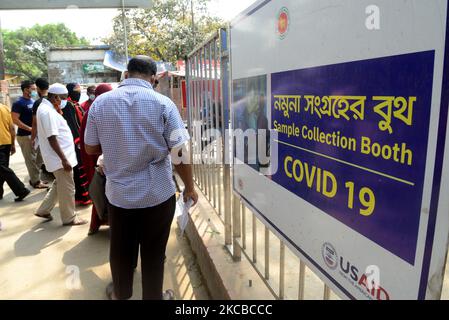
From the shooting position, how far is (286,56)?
140 centimetres

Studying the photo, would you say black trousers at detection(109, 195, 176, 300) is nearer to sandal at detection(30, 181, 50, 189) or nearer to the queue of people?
the queue of people

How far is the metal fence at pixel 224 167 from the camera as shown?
2240 millimetres

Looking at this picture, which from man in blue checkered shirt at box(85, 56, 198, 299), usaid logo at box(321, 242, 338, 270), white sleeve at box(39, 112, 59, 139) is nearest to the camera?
usaid logo at box(321, 242, 338, 270)

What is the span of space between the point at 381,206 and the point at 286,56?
727 mm

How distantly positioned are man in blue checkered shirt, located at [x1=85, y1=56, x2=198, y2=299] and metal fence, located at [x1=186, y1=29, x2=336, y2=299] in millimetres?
477

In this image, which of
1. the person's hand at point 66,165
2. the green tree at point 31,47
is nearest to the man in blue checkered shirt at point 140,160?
the person's hand at point 66,165

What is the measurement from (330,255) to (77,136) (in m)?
3.97

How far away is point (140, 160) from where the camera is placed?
74.5 inches

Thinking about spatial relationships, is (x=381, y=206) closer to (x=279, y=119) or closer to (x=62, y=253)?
(x=279, y=119)

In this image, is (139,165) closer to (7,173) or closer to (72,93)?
(72,93)

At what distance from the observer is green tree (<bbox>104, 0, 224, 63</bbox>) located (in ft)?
56.3

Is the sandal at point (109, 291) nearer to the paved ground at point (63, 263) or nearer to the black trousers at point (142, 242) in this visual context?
the paved ground at point (63, 263)

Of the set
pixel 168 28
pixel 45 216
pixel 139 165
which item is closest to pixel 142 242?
pixel 139 165

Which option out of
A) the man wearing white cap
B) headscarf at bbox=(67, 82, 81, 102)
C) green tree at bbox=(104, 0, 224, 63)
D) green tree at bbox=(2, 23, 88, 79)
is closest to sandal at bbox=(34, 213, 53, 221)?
the man wearing white cap
